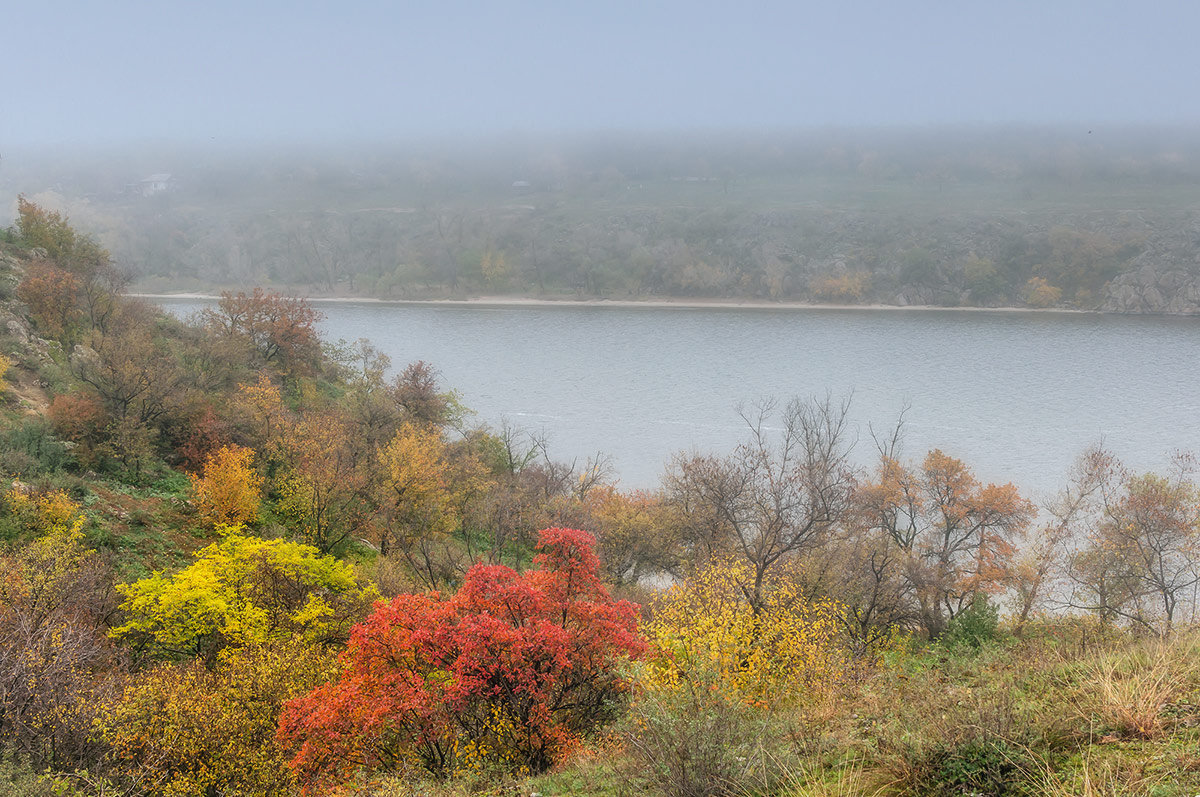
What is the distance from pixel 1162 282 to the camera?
299ft

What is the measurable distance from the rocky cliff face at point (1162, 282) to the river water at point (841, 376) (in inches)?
161

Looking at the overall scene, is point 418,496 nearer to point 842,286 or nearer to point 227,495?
point 227,495

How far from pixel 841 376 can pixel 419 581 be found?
46057 mm

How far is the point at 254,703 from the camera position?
11617 millimetres

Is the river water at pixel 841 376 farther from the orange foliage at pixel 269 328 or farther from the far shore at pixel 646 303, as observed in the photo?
the orange foliage at pixel 269 328

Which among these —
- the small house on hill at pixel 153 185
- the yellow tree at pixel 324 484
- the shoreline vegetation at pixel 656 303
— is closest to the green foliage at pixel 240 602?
the yellow tree at pixel 324 484

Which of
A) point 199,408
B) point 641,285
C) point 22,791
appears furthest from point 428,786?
point 641,285

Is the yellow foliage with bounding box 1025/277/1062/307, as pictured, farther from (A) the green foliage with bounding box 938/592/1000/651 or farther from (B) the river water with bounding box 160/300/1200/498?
(A) the green foliage with bounding box 938/592/1000/651

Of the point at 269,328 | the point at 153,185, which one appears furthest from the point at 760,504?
the point at 153,185

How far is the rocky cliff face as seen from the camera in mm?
89125

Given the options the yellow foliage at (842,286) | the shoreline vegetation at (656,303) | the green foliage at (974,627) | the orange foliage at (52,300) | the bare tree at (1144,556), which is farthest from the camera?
the yellow foliage at (842,286)

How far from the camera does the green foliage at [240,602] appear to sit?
47.8 feet

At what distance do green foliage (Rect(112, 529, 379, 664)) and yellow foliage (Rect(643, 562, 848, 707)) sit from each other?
7242mm

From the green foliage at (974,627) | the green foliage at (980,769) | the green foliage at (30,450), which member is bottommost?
the green foliage at (974,627)
